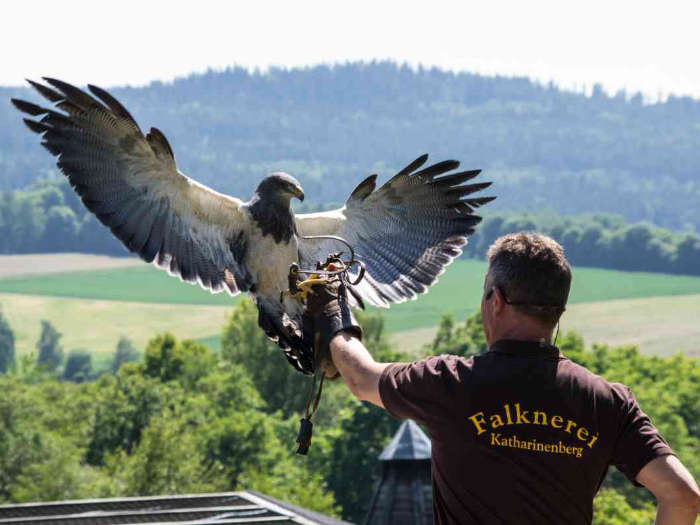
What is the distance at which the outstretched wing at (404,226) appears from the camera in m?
6.50

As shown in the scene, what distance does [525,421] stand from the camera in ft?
11.0

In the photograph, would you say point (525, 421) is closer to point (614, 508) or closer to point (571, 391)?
point (571, 391)

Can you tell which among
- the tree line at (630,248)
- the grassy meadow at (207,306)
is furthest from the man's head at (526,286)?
the tree line at (630,248)

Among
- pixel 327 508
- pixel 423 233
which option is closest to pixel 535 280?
pixel 423 233

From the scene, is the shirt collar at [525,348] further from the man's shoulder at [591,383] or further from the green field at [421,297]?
the green field at [421,297]

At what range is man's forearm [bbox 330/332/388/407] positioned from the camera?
3.61m

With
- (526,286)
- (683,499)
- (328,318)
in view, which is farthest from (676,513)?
(328,318)

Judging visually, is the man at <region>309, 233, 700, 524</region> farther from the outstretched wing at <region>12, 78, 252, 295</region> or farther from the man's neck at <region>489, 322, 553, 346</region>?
the outstretched wing at <region>12, 78, 252, 295</region>

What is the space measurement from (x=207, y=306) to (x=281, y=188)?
132 metres

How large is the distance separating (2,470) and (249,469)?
11.7 m

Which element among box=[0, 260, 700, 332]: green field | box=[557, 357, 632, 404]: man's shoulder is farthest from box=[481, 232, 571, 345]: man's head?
box=[0, 260, 700, 332]: green field

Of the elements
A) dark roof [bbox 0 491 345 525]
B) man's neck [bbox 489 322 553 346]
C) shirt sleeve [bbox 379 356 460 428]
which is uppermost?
man's neck [bbox 489 322 553 346]

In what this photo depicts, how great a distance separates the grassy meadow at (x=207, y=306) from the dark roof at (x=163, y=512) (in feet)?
319

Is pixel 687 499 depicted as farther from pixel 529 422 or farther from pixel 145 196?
pixel 145 196
